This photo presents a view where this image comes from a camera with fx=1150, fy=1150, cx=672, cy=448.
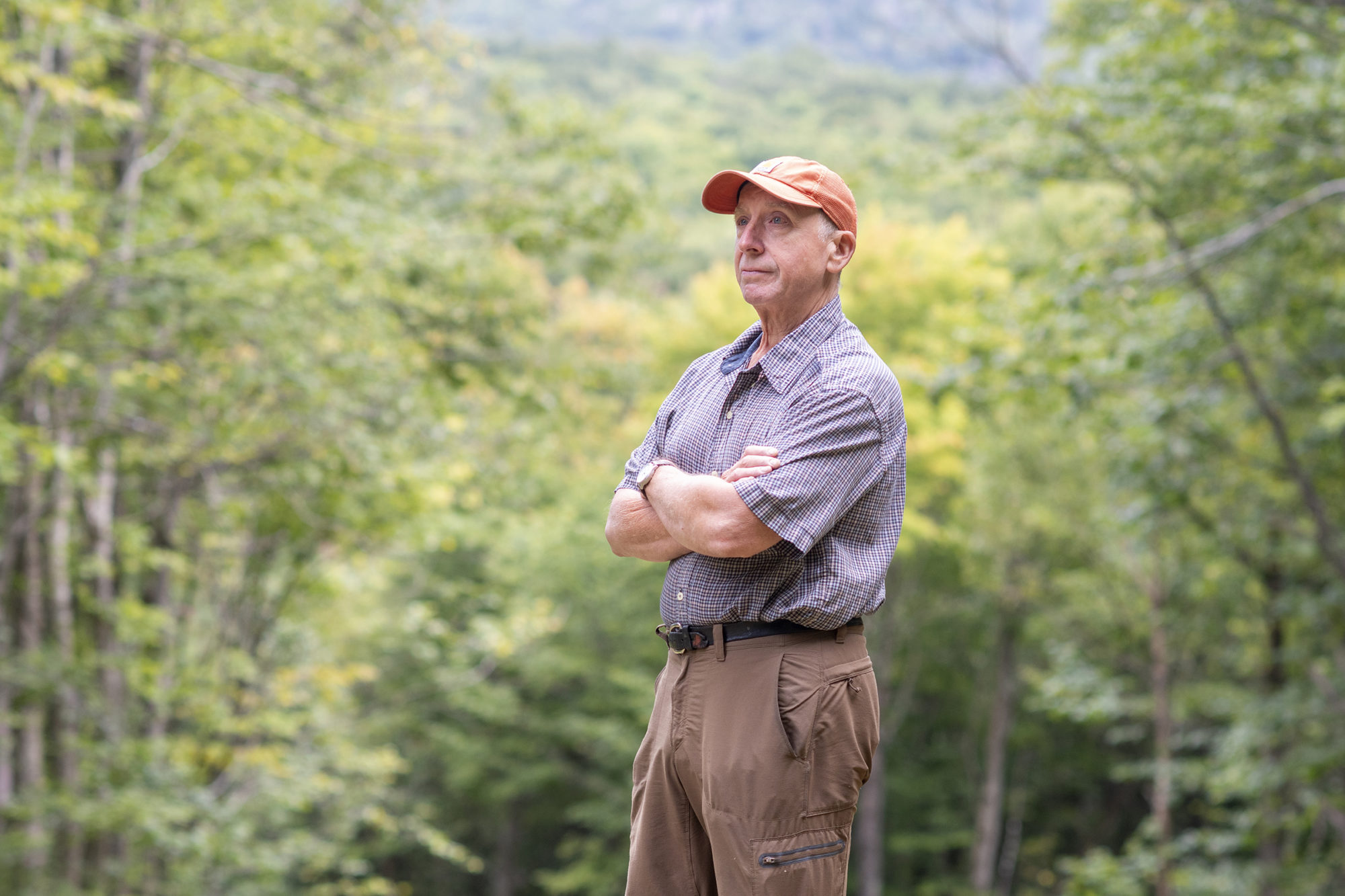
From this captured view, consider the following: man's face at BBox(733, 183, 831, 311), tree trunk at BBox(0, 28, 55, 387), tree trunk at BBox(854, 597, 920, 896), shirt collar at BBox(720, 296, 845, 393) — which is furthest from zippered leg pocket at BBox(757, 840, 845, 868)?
tree trunk at BBox(854, 597, 920, 896)

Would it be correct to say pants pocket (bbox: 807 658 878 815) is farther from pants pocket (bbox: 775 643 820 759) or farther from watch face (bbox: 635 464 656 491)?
watch face (bbox: 635 464 656 491)

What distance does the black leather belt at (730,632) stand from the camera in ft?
6.40

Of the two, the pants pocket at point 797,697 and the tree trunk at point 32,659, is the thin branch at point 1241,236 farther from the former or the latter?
the tree trunk at point 32,659

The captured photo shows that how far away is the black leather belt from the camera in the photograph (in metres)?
1.95

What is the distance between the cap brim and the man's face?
2 cm

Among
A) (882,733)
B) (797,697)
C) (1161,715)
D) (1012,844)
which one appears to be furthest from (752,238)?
(1012,844)

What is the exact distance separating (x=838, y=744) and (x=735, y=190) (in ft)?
3.24

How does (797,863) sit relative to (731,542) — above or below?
below

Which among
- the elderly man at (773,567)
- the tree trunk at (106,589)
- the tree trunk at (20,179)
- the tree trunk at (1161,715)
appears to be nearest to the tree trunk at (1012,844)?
the tree trunk at (1161,715)

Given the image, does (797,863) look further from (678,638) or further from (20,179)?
(20,179)

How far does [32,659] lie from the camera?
702cm

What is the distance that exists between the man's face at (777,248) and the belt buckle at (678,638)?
0.59 meters

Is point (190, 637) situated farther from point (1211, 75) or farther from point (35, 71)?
point (1211, 75)

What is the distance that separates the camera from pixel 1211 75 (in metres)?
7.16
